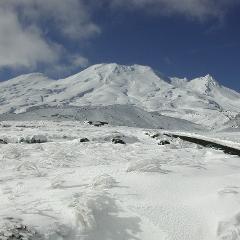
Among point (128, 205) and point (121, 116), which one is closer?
point (128, 205)

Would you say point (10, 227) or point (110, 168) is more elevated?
point (110, 168)

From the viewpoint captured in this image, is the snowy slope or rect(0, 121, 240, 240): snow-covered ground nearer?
rect(0, 121, 240, 240): snow-covered ground

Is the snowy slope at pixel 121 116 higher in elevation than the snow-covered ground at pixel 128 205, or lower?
higher

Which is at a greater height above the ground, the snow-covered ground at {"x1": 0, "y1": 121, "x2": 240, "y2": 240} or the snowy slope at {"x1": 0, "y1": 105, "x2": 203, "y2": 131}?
the snowy slope at {"x1": 0, "y1": 105, "x2": 203, "y2": 131}

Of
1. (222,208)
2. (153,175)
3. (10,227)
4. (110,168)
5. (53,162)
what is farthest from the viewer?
(53,162)

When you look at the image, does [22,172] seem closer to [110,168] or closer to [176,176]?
[110,168]

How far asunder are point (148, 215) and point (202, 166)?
4884 millimetres

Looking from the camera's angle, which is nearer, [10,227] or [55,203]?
[10,227]

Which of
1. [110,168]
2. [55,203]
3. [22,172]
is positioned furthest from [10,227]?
[22,172]

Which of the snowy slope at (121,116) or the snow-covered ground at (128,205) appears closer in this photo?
the snow-covered ground at (128,205)

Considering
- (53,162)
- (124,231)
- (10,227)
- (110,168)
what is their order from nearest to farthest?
1. (10,227)
2. (124,231)
3. (110,168)
4. (53,162)

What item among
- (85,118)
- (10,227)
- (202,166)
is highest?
(85,118)

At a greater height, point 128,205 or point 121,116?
point 121,116

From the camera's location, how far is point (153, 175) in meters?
10.6
